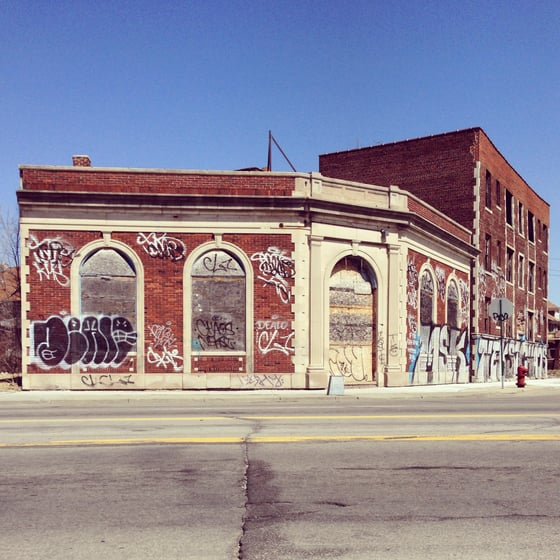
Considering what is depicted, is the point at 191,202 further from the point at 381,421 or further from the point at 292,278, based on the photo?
the point at 381,421

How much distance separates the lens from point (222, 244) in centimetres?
Answer: 2084

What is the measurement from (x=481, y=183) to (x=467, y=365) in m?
8.26

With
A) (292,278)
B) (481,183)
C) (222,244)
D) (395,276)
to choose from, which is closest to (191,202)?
(222,244)

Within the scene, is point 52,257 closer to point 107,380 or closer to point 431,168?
point 107,380

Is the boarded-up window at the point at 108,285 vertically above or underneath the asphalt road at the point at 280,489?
above

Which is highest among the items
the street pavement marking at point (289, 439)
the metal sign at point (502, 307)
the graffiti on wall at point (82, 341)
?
the metal sign at point (502, 307)

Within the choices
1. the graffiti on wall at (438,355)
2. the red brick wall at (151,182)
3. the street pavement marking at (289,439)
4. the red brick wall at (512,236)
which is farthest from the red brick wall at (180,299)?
the red brick wall at (512,236)

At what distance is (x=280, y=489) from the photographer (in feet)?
20.4

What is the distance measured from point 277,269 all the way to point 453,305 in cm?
1076

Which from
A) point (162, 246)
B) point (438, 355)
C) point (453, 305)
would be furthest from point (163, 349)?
point (453, 305)

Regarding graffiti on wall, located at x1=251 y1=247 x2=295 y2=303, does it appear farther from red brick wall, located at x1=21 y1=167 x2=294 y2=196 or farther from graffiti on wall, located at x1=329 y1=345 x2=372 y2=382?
graffiti on wall, located at x1=329 y1=345 x2=372 y2=382

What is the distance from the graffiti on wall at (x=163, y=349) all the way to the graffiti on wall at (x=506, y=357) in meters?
15.4

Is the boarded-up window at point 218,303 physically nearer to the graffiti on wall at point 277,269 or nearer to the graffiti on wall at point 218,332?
the graffiti on wall at point 218,332

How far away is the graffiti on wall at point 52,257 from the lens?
66.0ft
